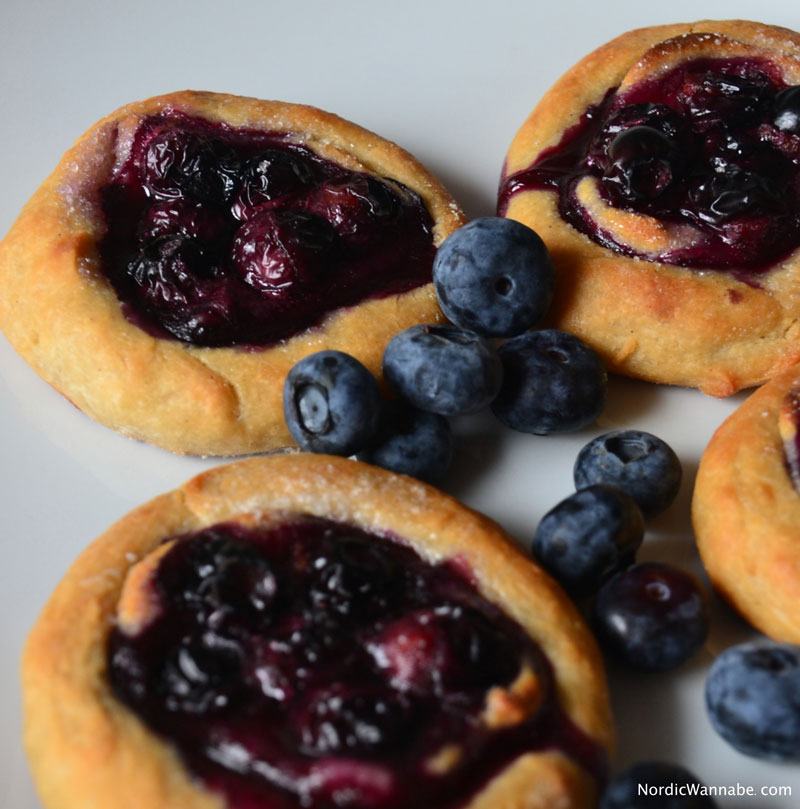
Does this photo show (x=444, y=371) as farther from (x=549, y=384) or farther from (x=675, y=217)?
(x=675, y=217)

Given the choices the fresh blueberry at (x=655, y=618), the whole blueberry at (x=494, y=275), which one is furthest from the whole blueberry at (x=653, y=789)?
the whole blueberry at (x=494, y=275)

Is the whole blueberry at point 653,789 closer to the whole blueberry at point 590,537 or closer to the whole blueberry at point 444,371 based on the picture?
the whole blueberry at point 590,537

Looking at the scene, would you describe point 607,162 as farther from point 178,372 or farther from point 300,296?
point 178,372

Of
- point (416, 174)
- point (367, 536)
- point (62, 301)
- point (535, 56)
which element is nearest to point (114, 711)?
point (367, 536)

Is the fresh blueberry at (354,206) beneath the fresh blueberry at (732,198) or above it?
above

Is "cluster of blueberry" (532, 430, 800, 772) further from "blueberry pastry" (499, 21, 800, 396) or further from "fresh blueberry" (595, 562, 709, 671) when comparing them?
"blueberry pastry" (499, 21, 800, 396)

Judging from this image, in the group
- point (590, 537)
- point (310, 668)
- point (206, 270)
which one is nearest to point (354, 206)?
point (206, 270)
